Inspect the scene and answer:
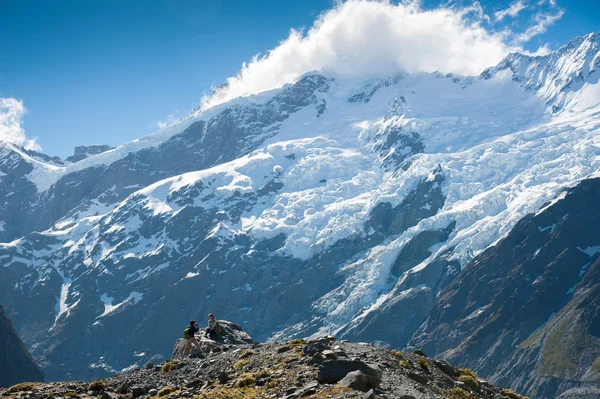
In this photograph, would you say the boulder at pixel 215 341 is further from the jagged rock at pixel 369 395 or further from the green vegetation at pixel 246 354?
the jagged rock at pixel 369 395

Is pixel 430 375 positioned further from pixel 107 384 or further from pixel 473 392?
pixel 107 384

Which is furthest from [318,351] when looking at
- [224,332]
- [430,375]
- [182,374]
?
[224,332]

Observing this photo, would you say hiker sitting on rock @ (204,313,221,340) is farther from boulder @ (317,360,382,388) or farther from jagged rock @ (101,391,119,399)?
boulder @ (317,360,382,388)

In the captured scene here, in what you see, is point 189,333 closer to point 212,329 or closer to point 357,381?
point 212,329

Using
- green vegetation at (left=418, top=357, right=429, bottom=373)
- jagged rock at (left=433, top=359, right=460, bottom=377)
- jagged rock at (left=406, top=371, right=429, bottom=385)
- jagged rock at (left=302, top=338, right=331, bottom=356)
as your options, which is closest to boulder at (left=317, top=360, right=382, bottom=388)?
jagged rock at (left=406, top=371, right=429, bottom=385)

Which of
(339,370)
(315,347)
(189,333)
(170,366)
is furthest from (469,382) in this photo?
(189,333)

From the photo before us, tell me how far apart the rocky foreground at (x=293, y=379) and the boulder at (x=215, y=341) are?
4973mm

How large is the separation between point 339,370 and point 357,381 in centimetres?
198

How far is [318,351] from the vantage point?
39.3 meters

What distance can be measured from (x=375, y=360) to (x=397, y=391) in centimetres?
716

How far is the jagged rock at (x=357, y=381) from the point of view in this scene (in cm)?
3005

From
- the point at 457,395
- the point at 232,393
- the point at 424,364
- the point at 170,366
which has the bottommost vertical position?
the point at 457,395

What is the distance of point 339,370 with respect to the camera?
1264 inches

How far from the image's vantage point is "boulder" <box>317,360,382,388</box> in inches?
1252
